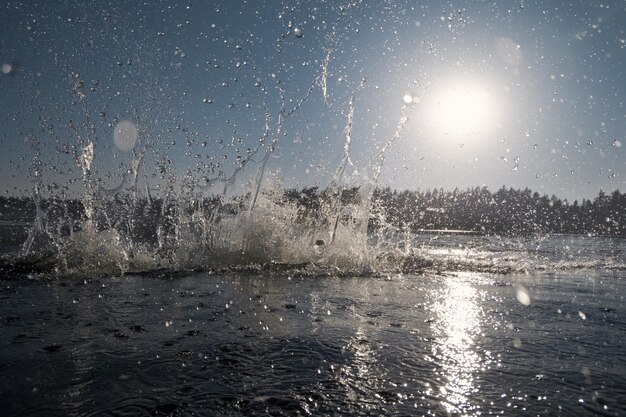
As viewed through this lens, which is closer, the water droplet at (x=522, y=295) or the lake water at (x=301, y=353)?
the lake water at (x=301, y=353)

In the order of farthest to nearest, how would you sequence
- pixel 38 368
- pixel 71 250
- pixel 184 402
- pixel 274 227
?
pixel 274 227 → pixel 71 250 → pixel 38 368 → pixel 184 402

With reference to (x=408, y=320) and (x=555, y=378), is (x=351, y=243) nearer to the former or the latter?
(x=408, y=320)

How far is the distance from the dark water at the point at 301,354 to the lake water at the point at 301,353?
13mm

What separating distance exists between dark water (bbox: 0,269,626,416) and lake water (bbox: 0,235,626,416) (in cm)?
1

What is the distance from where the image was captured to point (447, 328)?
173 inches

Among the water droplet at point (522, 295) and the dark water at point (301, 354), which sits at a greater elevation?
the water droplet at point (522, 295)

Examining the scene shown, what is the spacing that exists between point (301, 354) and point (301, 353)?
0.03 metres

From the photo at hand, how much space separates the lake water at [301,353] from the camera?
2463mm

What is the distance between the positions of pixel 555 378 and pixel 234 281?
5.80m

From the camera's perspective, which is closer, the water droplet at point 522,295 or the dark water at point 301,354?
the dark water at point 301,354

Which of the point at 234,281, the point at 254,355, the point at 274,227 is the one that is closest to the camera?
the point at 254,355

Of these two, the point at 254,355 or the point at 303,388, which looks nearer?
the point at 303,388

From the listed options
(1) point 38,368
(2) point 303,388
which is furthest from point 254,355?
(1) point 38,368

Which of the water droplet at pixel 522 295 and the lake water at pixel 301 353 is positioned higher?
the water droplet at pixel 522 295
